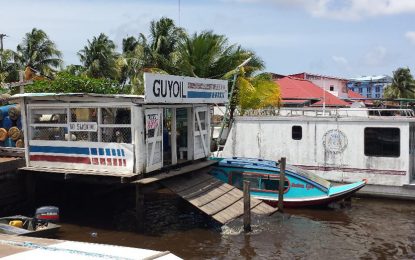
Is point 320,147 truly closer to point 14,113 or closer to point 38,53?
point 14,113

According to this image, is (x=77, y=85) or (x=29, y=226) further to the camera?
(x=77, y=85)

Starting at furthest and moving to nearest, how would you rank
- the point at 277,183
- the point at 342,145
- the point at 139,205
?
the point at 342,145
the point at 277,183
the point at 139,205

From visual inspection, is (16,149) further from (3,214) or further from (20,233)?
(20,233)

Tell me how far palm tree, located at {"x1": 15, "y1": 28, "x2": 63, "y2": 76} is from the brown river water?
22528mm

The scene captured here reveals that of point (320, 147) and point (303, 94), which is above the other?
point (303, 94)

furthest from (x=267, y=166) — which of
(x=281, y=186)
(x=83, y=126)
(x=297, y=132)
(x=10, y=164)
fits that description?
(x=10, y=164)

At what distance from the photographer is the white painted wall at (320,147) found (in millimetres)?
19062

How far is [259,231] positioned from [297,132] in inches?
285

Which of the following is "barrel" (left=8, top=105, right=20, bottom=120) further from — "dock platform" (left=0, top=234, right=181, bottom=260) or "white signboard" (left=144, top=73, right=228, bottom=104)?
"dock platform" (left=0, top=234, right=181, bottom=260)

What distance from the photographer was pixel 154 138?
47.2 ft

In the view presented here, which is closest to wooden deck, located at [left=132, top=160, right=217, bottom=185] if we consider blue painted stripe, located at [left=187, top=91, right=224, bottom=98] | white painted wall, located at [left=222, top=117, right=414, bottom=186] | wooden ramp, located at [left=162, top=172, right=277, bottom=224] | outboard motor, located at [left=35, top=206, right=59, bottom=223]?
wooden ramp, located at [left=162, top=172, right=277, bottom=224]

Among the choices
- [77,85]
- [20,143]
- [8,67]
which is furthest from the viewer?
[8,67]

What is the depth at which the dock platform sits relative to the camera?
22.0 feet

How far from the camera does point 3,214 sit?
614 inches
